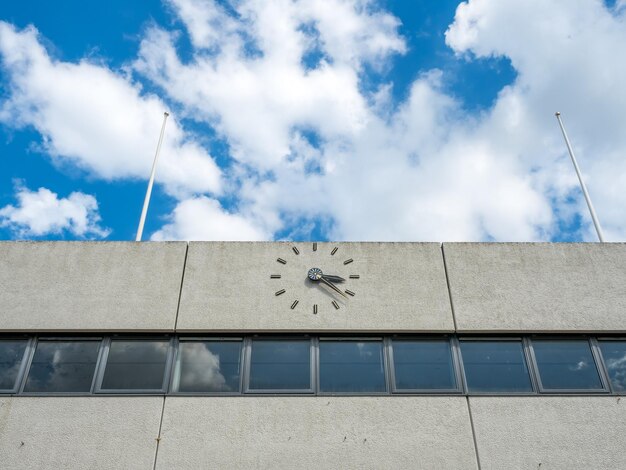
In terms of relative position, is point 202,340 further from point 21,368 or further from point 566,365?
point 566,365

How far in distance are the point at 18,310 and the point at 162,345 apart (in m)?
2.44

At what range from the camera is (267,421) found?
7.91 m

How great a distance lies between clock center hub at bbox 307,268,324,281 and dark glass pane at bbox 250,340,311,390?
41.0 inches

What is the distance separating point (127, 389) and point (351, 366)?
3.48 meters

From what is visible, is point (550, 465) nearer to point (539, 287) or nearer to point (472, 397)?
point (472, 397)

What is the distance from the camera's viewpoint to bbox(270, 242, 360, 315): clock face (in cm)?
878

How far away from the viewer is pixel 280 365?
8430 millimetres

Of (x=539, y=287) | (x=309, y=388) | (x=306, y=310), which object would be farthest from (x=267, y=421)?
(x=539, y=287)

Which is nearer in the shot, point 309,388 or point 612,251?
point 309,388

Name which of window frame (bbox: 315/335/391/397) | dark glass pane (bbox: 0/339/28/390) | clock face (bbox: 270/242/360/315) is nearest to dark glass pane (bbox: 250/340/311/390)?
window frame (bbox: 315/335/391/397)

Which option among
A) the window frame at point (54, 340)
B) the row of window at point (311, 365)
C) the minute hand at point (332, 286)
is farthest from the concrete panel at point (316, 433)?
the minute hand at point (332, 286)

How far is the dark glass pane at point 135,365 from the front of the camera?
8.23 metres

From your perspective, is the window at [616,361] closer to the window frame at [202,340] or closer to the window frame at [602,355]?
the window frame at [602,355]

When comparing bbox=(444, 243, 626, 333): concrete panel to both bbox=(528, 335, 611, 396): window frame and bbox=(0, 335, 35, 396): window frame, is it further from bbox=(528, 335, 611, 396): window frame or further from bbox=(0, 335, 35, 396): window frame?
bbox=(0, 335, 35, 396): window frame
